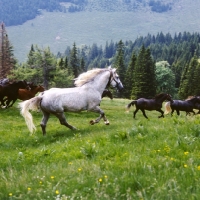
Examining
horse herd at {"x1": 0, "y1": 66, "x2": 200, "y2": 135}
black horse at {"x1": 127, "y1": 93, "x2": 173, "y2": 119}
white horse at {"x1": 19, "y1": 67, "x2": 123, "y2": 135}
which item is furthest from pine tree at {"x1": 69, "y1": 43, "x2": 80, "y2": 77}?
white horse at {"x1": 19, "y1": 67, "x2": 123, "y2": 135}

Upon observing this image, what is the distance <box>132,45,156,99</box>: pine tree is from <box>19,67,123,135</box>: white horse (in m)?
58.0

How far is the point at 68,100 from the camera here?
14.2 metres

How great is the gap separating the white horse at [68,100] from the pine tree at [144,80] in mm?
58030

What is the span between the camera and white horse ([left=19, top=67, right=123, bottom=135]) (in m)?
14.0

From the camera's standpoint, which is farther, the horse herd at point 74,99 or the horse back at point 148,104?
the horse back at point 148,104

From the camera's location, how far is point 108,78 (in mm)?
15992

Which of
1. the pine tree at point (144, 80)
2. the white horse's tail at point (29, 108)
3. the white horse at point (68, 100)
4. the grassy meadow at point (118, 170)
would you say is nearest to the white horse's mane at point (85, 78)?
the white horse at point (68, 100)

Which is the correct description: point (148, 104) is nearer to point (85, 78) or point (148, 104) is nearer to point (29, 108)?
point (85, 78)

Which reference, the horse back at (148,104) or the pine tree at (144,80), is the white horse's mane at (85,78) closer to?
the horse back at (148,104)

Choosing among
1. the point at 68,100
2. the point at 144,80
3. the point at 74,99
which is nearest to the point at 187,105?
the point at 74,99

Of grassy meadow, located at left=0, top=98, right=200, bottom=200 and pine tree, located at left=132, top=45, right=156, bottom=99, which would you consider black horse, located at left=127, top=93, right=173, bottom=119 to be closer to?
grassy meadow, located at left=0, top=98, right=200, bottom=200

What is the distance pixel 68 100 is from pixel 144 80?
60.9m

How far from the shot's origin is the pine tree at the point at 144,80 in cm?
7331

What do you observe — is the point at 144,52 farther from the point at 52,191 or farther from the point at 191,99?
the point at 52,191
